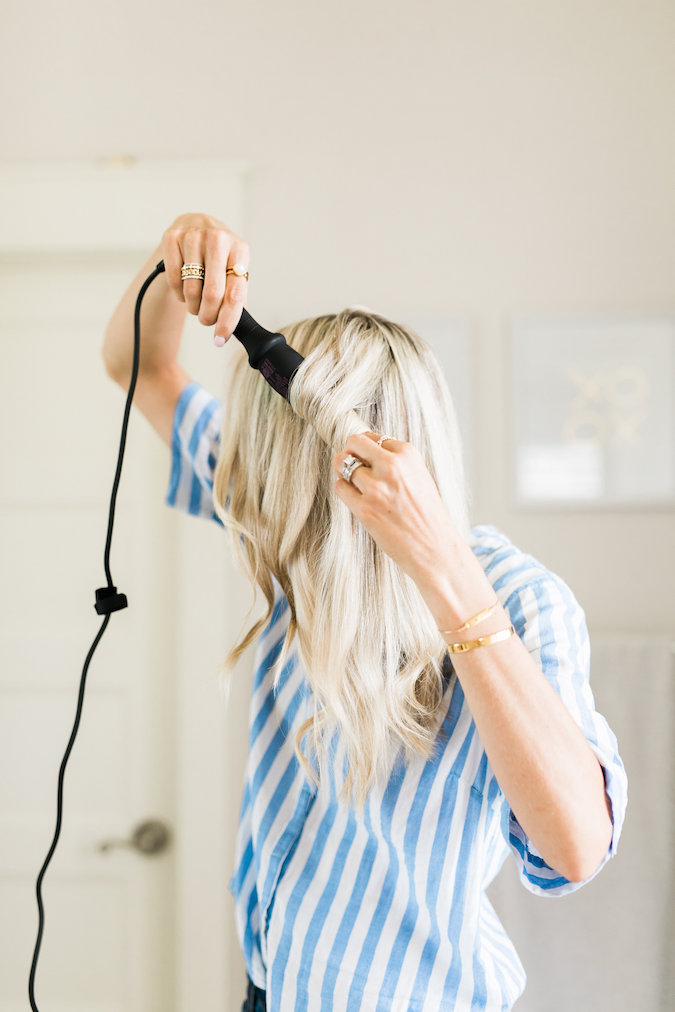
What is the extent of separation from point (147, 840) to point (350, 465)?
1.07 metres

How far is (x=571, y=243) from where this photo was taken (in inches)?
48.8

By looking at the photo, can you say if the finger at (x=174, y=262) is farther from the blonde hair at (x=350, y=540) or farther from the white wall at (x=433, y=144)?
the white wall at (x=433, y=144)

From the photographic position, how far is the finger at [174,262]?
680 mm

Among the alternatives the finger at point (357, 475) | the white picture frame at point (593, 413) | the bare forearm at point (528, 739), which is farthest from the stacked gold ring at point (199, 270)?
the white picture frame at point (593, 413)

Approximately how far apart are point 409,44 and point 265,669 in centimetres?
109

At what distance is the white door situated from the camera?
134cm

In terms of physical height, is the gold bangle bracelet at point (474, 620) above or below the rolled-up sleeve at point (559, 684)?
above

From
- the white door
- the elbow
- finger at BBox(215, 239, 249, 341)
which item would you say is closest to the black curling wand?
finger at BBox(215, 239, 249, 341)

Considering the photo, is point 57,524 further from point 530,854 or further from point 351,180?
point 530,854

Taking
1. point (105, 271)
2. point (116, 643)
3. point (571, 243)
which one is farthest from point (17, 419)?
point (571, 243)

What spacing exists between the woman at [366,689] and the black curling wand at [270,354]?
1 cm

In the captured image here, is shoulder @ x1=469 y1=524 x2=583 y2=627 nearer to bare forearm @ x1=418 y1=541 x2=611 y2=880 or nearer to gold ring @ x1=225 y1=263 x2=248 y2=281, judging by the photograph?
bare forearm @ x1=418 y1=541 x2=611 y2=880

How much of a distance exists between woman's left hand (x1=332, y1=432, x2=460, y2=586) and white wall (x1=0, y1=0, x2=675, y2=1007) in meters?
0.74

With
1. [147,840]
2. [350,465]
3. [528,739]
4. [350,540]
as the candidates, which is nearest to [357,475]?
[350,465]
